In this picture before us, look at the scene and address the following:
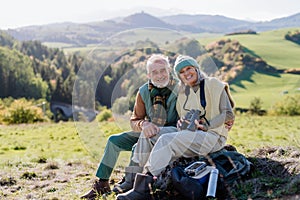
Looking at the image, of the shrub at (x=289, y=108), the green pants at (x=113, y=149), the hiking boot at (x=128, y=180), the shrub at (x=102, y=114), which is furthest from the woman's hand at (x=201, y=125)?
the shrub at (x=289, y=108)

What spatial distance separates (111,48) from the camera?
7.92 m

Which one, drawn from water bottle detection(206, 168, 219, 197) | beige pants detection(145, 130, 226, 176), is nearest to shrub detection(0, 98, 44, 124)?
beige pants detection(145, 130, 226, 176)

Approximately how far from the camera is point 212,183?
17.6ft

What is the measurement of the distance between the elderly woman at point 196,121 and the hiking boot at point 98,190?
40.6 inches

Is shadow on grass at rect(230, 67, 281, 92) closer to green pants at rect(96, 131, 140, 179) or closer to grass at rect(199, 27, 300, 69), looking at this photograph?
grass at rect(199, 27, 300, 69)

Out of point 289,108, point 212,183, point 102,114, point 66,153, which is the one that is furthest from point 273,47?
point 212,183

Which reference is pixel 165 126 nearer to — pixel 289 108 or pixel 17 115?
pixel 17 115

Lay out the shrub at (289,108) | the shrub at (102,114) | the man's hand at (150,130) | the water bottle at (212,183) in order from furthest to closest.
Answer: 1. the shrub at (289,108)
2. the shrub at (102,114)
3. the man's hand at (150,130)
4. the water bottle at (212,183)

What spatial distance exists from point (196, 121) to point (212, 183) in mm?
853

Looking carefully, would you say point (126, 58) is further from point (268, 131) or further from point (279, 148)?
point (268, 131)

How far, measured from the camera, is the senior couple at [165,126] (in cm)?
565

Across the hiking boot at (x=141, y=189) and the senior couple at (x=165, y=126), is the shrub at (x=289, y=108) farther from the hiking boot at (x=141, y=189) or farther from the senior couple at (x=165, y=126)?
the hiking boot at (x=141, y=189)

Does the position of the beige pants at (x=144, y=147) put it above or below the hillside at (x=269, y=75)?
above

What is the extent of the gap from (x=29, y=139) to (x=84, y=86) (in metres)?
12.1
